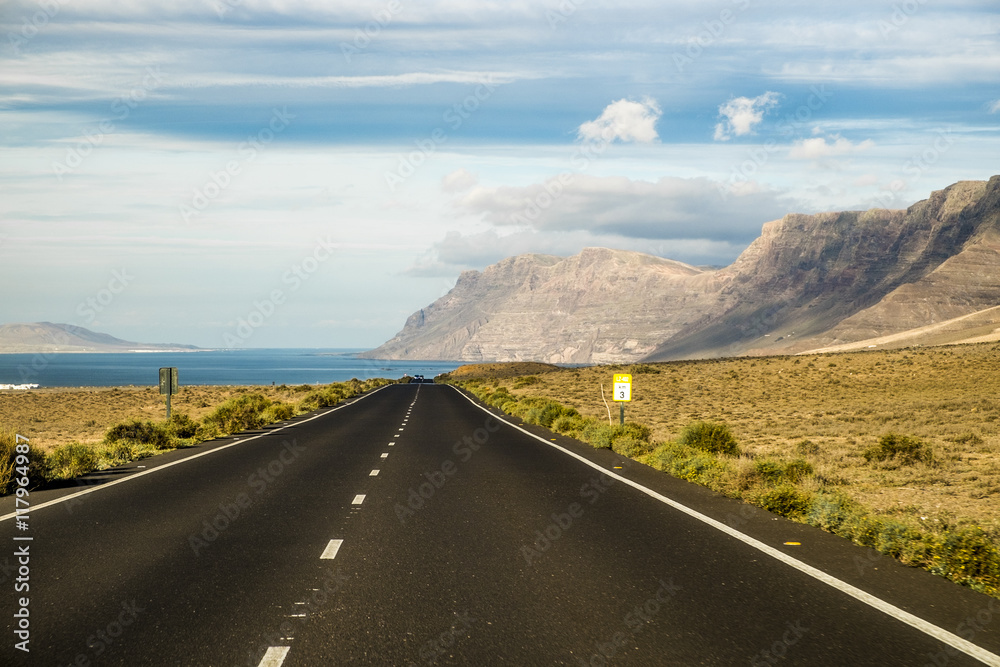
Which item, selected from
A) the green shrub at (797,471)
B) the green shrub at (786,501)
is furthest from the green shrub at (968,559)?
the green shrub at (797,471)

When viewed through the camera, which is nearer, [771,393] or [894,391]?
[894,391]

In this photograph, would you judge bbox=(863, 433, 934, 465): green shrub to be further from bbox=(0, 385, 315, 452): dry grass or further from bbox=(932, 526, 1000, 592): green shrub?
bbox=(0, 385, 315, 452): dry grass

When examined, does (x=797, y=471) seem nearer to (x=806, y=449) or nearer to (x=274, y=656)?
(x=806, y=449)

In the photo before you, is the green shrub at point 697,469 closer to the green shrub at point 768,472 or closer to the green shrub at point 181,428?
the green shrub at point 768,472

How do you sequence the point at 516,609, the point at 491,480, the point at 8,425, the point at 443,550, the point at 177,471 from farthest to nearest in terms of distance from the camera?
the point at 8,425, the point at 177,471, the point at 491,480, the point at 443,550, the point at 516,609

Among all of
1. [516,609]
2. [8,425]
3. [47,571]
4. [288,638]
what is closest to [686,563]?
[516,609]

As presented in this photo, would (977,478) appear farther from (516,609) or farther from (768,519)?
(516,609)

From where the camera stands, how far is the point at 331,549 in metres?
8.34

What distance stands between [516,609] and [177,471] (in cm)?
1091

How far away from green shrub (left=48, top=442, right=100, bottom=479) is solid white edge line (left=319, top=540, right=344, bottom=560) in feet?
24.4

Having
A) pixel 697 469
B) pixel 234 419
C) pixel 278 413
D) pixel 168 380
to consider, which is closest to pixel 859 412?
pixel 278 413

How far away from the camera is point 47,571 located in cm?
729

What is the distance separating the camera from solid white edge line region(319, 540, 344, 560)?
8020mm

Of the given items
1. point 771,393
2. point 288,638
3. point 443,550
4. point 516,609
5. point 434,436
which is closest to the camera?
point 288,638
